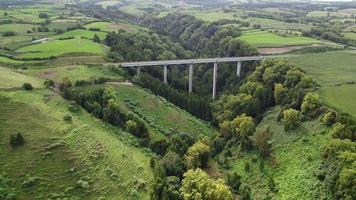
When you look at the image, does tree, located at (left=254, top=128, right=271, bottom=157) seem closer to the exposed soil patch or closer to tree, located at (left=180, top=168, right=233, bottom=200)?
tree, located at (left=180, top=168, right=233, bottom=200)

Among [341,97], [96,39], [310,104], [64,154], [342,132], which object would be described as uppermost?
[96,39]

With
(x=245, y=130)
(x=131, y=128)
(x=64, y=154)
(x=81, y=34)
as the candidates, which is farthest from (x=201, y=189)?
(x=81, y=34)

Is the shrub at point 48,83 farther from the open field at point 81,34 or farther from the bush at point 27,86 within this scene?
the open field at point 81,34

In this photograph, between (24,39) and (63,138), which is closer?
(63,138)

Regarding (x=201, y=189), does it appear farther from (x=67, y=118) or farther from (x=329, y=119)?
(x=67, y=118)

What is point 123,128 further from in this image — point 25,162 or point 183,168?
point 25,162

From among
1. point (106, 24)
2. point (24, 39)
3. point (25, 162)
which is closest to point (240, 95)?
point (25, 162)
